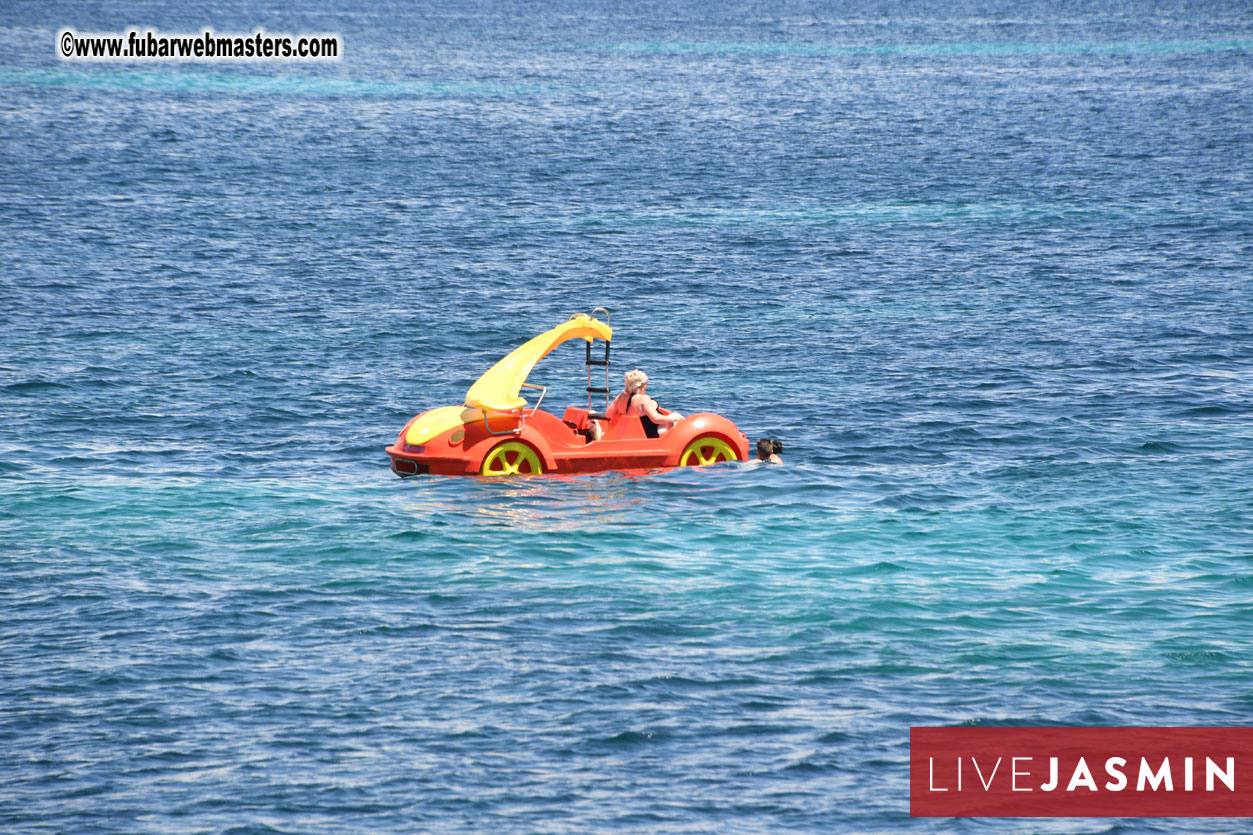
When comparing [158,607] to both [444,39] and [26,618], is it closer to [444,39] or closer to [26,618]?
[26,618]

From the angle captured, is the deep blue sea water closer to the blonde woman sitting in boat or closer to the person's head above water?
the person's head above water

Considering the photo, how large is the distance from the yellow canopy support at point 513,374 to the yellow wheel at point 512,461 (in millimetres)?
568

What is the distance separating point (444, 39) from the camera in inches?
4188

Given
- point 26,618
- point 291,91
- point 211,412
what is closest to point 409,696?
point 26,618

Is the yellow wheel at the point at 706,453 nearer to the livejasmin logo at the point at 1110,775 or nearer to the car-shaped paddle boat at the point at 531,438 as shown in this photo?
the car-shaped paddle boat at the point at 531,438

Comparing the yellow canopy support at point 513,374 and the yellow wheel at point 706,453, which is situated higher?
the yellow canopy support at point 513,374

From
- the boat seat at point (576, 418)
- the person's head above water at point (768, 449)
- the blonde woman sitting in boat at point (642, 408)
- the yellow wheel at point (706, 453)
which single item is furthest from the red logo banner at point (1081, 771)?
the boat seat at point (576, 418)

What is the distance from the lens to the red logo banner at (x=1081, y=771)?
1152cm

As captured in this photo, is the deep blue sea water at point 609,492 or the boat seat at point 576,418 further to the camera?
the boat seat at point 576,418

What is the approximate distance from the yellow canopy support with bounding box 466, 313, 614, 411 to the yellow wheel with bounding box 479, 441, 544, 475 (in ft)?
1.86

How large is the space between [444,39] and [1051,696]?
99.3 metres

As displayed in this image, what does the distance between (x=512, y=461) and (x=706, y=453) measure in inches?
101

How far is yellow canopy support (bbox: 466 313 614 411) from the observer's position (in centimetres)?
1792

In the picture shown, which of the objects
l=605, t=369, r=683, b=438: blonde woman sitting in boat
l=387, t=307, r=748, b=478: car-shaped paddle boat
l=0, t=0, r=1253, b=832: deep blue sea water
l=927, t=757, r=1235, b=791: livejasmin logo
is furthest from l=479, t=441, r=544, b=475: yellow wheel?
l=927, t=757, r=1235, b=791: livejasmin logo
